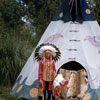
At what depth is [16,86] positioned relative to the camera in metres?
7.05

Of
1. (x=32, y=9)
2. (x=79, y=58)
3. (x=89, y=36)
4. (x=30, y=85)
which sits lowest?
(x=30, y=85)

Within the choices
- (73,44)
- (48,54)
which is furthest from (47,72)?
(73,44)

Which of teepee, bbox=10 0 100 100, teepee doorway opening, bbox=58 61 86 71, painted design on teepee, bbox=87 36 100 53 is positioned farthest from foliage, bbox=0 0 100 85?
painted design on teepee, bbox=87 36 100 53

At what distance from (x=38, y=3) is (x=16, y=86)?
18.4m

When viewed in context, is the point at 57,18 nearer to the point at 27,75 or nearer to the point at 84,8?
the point at 84,8

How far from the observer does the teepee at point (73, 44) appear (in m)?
6.40

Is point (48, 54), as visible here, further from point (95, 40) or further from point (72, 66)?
point (72, 66)

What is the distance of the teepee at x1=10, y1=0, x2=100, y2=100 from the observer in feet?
21.0

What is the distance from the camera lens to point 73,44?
6.80 m

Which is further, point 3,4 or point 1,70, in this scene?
point 3,4

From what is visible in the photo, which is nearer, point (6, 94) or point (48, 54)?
point (48, 54)

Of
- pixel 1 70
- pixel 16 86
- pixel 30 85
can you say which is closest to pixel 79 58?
pixel 30 85

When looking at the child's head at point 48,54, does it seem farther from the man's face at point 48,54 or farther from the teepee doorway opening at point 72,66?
the teepee doorway opening at point 72,66

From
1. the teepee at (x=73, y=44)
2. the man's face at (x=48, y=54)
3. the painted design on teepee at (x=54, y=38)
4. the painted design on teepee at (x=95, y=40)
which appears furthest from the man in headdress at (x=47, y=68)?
the painted design on teepee at (x=95, y=40)
